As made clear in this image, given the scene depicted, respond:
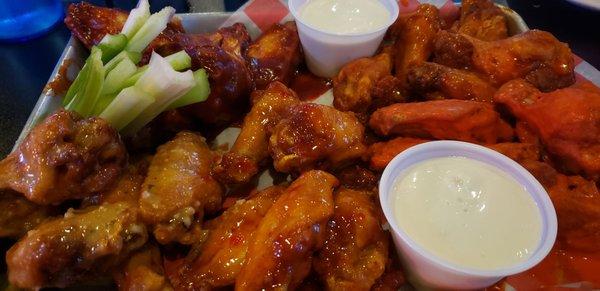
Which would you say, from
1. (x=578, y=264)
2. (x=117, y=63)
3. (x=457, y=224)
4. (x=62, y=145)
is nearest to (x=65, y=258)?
(x=62, y=145)

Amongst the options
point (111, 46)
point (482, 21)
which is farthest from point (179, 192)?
point (482, 21)

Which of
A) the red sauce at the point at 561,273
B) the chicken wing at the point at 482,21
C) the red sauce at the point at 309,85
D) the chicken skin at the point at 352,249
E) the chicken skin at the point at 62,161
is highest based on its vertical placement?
the chicken skin at the point at 62,161

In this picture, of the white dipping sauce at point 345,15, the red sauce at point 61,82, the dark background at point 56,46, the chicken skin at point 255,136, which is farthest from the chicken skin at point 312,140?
the dark background at point 56,46

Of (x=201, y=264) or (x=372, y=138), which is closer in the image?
(x=201, y=264)

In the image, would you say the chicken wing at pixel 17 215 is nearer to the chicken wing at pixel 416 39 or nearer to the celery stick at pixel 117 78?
the celery stick at pixel 117 78

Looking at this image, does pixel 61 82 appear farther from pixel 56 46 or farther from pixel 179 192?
pixel 56 46

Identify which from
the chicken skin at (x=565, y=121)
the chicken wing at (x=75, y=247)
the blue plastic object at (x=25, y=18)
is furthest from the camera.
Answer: the blue plastic object at (x=25, y=18)

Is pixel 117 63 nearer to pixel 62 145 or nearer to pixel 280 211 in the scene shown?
pixel 62 145
